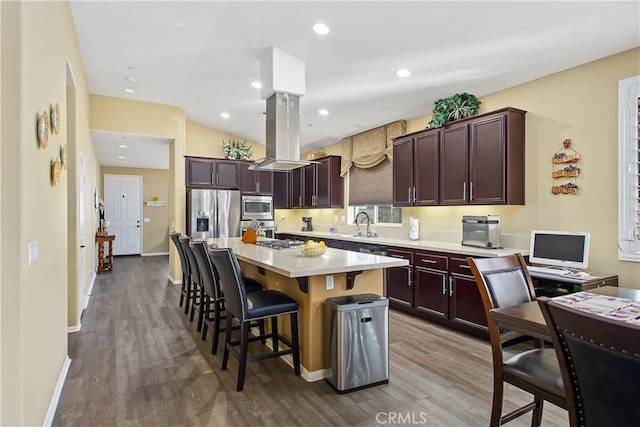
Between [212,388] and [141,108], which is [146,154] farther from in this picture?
[212,388]

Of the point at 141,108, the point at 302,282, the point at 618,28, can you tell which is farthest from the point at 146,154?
the point at 618,28

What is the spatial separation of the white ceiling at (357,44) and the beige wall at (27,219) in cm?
134

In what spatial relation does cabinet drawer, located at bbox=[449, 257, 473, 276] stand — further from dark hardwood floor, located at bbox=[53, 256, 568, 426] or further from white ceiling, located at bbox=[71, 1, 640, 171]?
white ceiling, located at bbox=[71, 1, 640, 171]

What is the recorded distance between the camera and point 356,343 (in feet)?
8.34

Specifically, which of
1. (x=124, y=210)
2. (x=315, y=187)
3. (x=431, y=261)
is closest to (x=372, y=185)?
(x=315, y=187)

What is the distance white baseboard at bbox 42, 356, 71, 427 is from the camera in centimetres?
215

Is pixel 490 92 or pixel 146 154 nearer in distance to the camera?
pixel 490 92

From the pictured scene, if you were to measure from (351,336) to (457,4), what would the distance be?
256 centimetres

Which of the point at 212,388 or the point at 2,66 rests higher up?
the point at 2,66

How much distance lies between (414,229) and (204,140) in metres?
4.61

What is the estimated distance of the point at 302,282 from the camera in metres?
2.74

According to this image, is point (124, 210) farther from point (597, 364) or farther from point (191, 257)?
point (597, 364)

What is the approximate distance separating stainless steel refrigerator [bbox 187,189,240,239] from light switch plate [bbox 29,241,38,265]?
430cm

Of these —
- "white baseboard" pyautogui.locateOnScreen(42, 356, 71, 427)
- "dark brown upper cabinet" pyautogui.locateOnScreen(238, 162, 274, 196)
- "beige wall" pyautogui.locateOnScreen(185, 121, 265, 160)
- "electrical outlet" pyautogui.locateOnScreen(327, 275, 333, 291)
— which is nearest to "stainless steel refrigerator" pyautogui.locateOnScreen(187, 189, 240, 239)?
"dark brown upper cabinet" pyautogui.locateOnScreen(238, 162, 274, 196)
